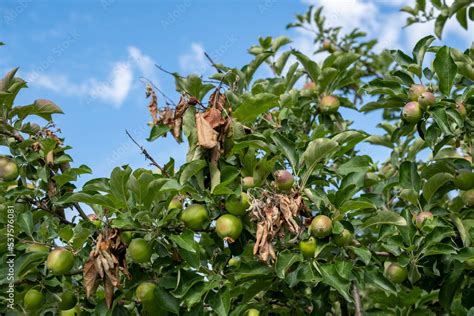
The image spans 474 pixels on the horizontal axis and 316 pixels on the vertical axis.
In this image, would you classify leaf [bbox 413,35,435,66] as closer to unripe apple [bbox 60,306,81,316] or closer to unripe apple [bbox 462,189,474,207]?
unripe apple [bbox 462,189,474,207]

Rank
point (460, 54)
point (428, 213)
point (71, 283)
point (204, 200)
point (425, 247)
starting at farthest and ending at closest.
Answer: point (460, 54) → point (71, 283) → point (428, 213) → point (425, 247) → point (204, 200)

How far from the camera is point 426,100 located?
235cm

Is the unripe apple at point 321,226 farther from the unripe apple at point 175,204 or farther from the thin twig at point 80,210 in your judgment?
the thin twig at point 80,210

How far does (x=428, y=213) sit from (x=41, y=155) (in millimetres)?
1822

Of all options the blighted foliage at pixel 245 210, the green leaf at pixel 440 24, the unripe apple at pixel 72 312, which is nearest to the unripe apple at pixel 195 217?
the blighted foliage at pixel 245 210

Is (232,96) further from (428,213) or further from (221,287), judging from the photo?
(428,213)

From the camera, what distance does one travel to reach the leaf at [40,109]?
2.57 m

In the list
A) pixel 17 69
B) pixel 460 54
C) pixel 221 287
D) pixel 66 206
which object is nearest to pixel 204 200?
pixel 221 287

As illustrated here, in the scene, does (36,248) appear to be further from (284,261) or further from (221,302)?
(284,261)

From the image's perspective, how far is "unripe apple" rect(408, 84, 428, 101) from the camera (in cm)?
243

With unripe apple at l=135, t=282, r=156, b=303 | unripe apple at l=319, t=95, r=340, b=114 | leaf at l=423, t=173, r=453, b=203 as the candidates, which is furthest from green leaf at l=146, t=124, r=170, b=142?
leaf at l=423, t=173, r=453, b=203

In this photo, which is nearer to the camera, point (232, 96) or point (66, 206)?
point (232, 96)

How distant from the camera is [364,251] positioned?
2.10 metres

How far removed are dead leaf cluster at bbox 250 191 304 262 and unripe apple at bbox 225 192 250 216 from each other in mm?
39
